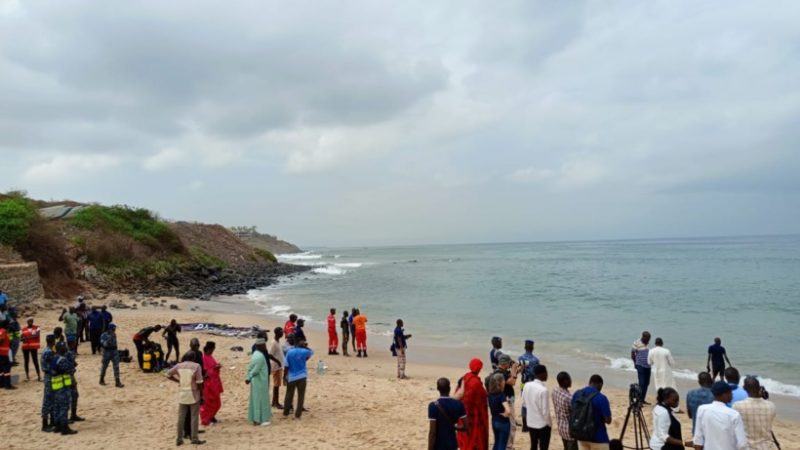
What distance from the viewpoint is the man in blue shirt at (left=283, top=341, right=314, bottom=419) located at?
9.69 m

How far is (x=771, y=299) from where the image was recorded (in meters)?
34.6

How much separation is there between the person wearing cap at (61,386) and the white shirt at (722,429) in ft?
31.6

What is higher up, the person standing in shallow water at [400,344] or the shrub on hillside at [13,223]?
the shrub on hillside at [13,223]

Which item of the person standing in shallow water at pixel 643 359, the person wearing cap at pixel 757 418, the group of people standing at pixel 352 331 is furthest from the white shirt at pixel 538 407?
the group of people standing at pixel 352 331

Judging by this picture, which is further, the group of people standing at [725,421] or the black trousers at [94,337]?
the black trousers at [94,337]

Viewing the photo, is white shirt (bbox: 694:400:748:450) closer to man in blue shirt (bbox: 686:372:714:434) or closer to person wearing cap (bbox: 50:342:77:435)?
man in blue shirt (bbox: 686:372:714:434)

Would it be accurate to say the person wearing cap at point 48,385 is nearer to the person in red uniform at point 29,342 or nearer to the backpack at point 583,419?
the person in red uniform at point 29,342

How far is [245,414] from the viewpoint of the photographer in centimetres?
1021

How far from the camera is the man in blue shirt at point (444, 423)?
19.8 feet

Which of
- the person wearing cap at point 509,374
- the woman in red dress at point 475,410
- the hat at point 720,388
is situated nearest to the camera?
the hat at point 720,388

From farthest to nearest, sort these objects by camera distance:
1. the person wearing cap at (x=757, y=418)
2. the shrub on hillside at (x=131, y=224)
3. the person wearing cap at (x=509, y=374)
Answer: the shrub on hillside at (x=131, y=224)
the person wearing cap at (x=509, y=374)
the person wearing cap at (x=757, y=418)

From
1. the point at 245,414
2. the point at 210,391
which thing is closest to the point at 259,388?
the point at 210,391

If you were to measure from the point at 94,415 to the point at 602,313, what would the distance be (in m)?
26.7

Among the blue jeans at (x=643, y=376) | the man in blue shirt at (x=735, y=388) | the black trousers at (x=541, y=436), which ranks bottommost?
the blue jeans at (x=643, y=376)
